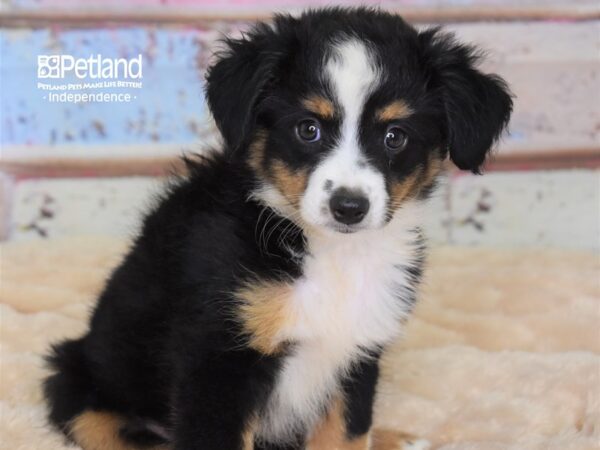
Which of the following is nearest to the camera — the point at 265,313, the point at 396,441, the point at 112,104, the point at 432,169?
the point at 265,313

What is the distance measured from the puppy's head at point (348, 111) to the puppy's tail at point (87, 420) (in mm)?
916

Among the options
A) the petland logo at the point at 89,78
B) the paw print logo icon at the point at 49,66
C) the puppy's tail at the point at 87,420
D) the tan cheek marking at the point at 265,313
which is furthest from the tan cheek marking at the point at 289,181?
the paw print logo icon at the point at 49,66

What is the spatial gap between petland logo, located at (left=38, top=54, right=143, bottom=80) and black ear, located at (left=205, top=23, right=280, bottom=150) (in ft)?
6.31

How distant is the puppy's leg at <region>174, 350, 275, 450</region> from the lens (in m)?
2.41

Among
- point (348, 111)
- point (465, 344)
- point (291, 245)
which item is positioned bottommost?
point (465, 344)

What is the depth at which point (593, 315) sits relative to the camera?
13.4 ft

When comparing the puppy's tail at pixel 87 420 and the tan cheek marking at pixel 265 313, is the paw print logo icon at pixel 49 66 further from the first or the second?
the tan cheek marking at pixel 265 313

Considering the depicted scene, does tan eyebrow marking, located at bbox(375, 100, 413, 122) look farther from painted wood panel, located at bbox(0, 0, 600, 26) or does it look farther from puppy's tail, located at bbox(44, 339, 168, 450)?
painted wood panel, located at bbox(0, 0, 600, 26)

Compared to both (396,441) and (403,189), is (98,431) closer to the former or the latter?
(396,441)

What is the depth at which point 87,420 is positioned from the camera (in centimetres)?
286

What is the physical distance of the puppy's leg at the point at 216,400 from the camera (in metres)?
2.41

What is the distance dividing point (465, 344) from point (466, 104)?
1.57 metres

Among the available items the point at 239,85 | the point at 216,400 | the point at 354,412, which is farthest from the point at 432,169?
the point at 216,400

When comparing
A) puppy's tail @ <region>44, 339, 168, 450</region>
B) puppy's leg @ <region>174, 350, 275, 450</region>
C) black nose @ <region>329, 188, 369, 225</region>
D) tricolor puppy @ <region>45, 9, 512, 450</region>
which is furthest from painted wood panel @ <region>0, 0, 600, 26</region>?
puppy's leg @ <region>174, 350, 275, 450</region>
